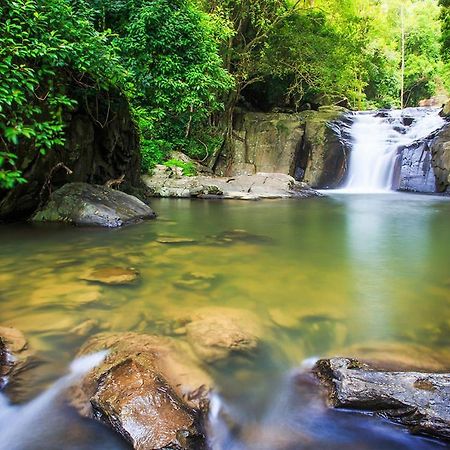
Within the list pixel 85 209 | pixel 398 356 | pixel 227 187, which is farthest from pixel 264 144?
pixel 398 356

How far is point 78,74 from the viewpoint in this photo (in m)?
6.77

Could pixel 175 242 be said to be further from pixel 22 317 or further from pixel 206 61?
pixel 206 61

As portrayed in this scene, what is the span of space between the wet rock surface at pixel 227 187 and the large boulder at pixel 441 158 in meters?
4.60

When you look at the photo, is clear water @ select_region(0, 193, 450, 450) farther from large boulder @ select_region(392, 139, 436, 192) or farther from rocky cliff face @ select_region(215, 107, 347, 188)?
rocky cliff face @ select_region(215, 107, 347, 188)

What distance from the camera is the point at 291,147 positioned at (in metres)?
17.7

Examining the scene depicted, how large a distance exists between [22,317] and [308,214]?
6.94 m

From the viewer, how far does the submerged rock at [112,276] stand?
3853 mm

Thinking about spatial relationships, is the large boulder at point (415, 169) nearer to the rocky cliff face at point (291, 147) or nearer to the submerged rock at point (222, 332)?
the rocky cliff face at point (291, 147)

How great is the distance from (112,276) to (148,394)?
2207mm

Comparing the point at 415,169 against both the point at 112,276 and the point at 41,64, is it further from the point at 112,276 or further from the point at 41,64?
the point at 112,276

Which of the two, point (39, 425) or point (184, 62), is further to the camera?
point (184, 62)

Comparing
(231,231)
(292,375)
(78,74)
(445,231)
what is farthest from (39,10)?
(445,231)

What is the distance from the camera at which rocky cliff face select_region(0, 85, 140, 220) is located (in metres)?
6.62

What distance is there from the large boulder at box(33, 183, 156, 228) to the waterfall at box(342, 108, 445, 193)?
35.5 ft
